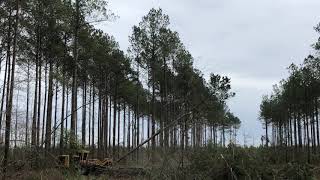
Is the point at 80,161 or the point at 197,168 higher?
the point at 197,168

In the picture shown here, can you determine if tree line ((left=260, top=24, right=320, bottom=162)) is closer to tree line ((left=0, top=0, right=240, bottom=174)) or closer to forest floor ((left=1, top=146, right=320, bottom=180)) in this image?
tree line ((left=0, top=0, right=240, bottom=174))

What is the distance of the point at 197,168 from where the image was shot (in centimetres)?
1053

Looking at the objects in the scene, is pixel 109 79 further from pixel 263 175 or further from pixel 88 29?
pixel 263 175

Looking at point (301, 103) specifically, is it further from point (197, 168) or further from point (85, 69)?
point (197, 168)

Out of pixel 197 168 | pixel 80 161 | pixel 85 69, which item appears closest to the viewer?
pixel 197 168

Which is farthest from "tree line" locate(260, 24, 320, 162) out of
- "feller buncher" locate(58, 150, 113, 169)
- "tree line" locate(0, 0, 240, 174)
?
"feller buncher" locate(58, 150, 113, 169)

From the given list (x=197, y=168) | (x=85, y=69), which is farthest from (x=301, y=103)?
(x=197, y=168)

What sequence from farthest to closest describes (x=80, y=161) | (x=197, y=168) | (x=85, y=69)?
(x=85, y=69) → (x=80, y=161) → (x=197, y=168)

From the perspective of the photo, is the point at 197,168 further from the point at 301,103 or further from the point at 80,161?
the point at 301,103

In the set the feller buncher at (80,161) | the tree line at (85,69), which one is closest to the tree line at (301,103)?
the tree line at (85,69)

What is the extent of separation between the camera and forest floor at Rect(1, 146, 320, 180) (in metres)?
8.58

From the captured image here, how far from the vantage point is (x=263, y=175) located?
480 inches

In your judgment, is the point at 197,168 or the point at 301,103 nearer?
the point at 197,168

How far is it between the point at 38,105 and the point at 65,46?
170 inches
